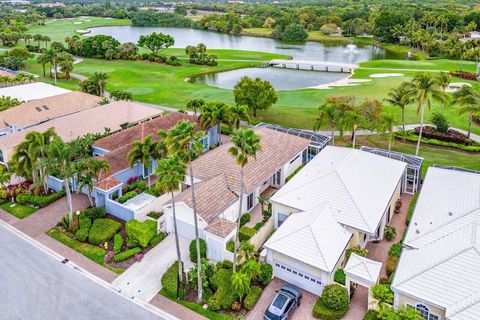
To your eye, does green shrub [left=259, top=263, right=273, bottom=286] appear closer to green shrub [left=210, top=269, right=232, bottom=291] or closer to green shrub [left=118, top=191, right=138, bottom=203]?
green shrub [left=210, top=269, right=232, bottom=291]

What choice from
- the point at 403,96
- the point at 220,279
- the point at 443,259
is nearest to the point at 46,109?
the point at 220,279

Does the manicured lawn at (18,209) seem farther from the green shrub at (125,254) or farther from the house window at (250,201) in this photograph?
the house window at (250,201)

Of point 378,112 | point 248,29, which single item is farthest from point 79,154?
point 248,29

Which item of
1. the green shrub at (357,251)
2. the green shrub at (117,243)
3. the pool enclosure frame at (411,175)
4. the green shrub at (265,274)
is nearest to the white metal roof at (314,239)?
the green shrub at (357,251)

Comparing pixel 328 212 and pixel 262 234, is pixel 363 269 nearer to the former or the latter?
pixel 328 212

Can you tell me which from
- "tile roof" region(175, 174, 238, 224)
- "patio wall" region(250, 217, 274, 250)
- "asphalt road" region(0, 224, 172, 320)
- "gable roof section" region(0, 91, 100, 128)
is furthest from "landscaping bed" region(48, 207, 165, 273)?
"gable roof section" region(0, 91, 100, 128)
